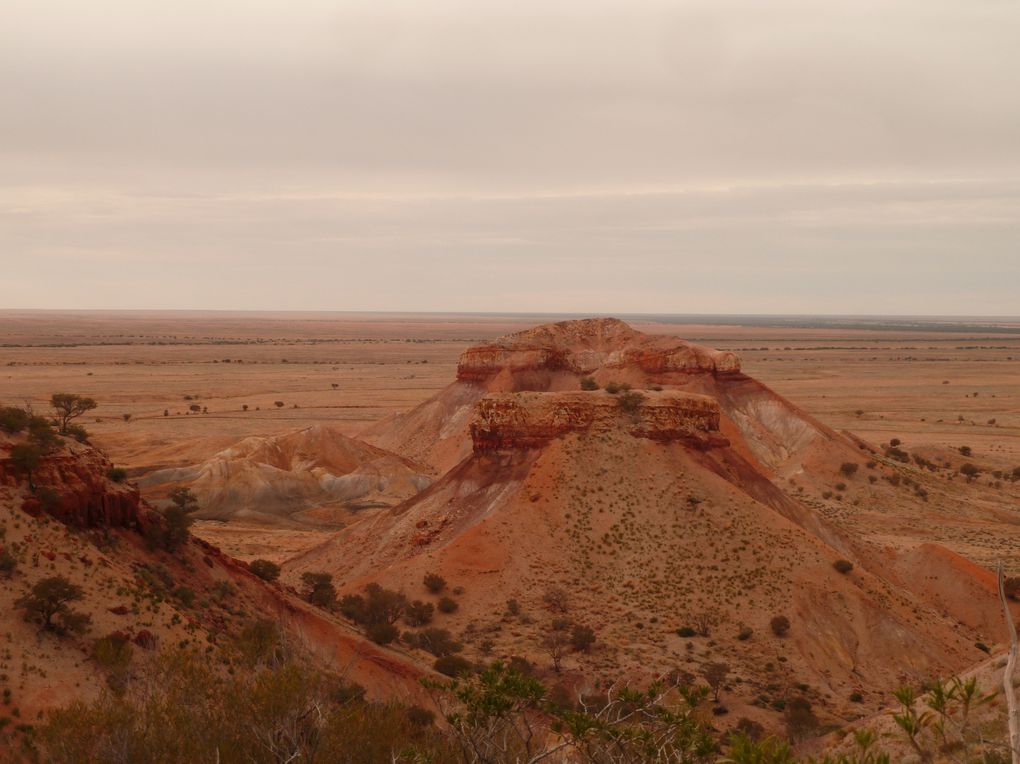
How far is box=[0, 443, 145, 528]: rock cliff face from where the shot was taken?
770 inches

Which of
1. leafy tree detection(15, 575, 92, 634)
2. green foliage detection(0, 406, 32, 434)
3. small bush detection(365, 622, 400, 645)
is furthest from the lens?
small bush detection(365, 622, 400, 645)

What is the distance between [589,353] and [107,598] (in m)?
42.2

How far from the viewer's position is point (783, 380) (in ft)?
402

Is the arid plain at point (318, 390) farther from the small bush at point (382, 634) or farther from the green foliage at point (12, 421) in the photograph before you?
the green foliage at point (12, 421)

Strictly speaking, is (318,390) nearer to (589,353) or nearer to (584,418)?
(589,353)

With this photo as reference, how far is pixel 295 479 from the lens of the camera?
50750 mm

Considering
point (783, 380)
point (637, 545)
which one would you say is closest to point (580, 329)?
point (637, 545)

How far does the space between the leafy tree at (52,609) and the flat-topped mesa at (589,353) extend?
41.1 meters

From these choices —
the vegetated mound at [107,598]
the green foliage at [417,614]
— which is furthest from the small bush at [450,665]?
the green foliage at [417,614]

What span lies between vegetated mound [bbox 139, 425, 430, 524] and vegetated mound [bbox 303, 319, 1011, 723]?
12813mm

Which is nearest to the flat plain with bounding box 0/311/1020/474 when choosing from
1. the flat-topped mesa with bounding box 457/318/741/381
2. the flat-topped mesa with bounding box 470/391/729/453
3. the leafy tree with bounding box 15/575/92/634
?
the flat-topped mesa with bounding box 457/318/741/381

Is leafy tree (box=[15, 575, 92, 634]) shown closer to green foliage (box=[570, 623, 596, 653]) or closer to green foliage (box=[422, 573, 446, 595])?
green foliage (box=[570, 623, 596, 653])

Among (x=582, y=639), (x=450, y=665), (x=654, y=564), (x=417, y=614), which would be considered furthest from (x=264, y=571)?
(x=654, y=564)

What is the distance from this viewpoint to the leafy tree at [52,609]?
1695 cm
